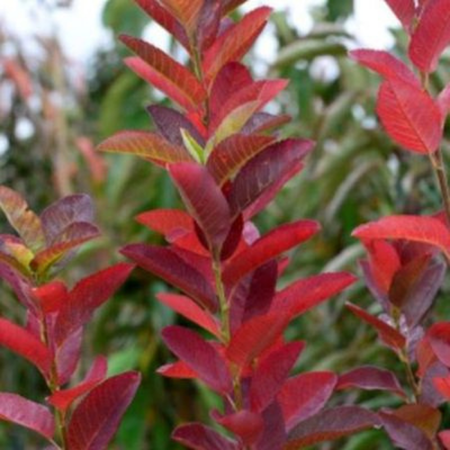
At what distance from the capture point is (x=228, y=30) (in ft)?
2.81

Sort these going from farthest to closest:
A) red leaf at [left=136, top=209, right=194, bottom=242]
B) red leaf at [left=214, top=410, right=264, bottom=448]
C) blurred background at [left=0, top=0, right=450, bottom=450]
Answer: blurred background at [left=0, top=0, right=450, bottom=450] < red leaf at [left=136, top=209, right=194, bottom=242] < red leaf at [left=214, top=410, right=264, bottom=448]

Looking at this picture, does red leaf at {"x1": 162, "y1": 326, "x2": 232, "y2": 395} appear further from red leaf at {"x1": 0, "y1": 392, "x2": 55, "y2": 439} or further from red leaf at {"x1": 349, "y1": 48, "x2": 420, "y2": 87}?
red leaf at {"x1": 349, "y1": 48, "x2": 420, "y2": 87}

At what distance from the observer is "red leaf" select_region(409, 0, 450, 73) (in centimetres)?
79

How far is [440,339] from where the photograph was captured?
0.78 m

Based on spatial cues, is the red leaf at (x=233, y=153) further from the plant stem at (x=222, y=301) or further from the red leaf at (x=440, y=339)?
the red leaf at (x=440, y=339)

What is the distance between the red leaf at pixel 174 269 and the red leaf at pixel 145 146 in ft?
0.19

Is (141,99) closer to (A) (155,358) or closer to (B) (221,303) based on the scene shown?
(A) (155,358)

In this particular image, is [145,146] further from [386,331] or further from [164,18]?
[386,331]

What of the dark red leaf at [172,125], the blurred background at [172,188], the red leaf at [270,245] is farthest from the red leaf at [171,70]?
the blurred background at [172,188]

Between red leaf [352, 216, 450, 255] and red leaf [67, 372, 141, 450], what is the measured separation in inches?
7.0

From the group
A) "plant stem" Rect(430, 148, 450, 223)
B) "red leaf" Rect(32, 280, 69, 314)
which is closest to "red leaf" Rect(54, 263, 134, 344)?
"red leaf" Rect(32, 280, 69, 314)

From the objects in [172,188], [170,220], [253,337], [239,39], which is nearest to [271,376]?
[253,337]

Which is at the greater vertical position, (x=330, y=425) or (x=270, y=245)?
(x=270, y=245)

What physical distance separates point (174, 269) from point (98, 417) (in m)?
0.11
